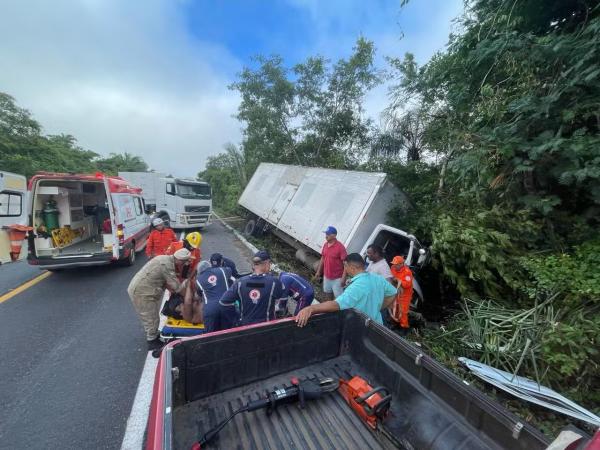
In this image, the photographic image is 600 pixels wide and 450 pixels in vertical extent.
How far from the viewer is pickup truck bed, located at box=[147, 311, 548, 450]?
1700mm

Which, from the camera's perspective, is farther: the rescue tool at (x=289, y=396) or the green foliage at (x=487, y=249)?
the green foliage at (x=487, y=249)

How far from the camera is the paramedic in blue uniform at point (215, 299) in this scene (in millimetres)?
3072

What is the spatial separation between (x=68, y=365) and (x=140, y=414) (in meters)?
1.40

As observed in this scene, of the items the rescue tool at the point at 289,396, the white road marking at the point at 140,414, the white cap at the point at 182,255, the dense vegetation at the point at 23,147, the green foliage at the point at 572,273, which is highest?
the dense vegetation at the point at 23,147

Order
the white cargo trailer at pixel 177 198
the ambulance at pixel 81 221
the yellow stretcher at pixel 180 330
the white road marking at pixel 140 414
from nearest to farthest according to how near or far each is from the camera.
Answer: the white road marking at pixel 140 414 → the yellow stretcher at pixel 180 330 → the ambulance at pixel 81 221 → the white cargo trailer at pixel 177 198

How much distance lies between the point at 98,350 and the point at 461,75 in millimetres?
7928

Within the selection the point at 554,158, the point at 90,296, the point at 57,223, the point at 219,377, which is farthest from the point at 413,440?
the point at 57,223

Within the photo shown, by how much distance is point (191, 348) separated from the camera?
2070 millimetres

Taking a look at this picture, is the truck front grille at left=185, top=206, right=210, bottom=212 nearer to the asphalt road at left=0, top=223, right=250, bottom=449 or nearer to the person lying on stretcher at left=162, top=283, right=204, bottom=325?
the asphalt road at left=0, top=223, right=250, bottom=449

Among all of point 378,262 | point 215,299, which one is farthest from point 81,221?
point 378,262

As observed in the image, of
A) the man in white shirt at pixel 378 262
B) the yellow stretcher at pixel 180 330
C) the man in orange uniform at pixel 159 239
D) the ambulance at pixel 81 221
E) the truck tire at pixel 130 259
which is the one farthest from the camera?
the truck tire at pixel 130 259

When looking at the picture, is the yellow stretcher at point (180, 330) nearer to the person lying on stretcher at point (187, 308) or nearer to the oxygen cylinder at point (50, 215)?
the person lying on stretcher at point (187, 308)

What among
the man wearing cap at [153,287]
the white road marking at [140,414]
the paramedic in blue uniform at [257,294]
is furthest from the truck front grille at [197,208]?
the paramedic in blue uniform at [257,294]

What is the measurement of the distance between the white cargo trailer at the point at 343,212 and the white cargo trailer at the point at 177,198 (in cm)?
473
